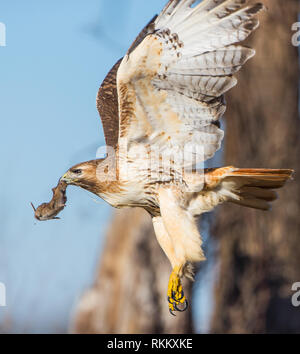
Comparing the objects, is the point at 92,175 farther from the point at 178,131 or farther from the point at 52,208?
the point at 178,131

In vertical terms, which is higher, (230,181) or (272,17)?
(272,17)

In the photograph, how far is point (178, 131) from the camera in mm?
5035

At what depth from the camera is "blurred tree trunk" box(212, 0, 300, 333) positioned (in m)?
11.7

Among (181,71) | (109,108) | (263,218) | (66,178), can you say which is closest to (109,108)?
(109,108)

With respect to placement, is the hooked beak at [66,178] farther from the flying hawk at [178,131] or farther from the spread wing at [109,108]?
the spread wing at [109,108]

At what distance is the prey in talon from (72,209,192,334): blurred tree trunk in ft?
17.9

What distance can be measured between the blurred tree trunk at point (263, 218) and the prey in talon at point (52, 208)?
6886 mm

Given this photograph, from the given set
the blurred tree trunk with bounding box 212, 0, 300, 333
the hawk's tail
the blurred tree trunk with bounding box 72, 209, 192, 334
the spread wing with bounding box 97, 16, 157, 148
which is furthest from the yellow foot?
the blurred tree trunk with bounding box 212, 0, 300, 333

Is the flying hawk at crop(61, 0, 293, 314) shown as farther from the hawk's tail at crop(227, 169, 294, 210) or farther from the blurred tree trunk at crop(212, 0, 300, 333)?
the blurred tree trunk at crop(212, 0, 300, 333)

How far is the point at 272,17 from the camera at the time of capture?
39.0 feet

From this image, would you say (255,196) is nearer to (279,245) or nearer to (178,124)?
(178,124)

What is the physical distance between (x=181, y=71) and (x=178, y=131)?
54 cm
